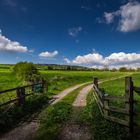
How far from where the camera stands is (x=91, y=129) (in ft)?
29.4

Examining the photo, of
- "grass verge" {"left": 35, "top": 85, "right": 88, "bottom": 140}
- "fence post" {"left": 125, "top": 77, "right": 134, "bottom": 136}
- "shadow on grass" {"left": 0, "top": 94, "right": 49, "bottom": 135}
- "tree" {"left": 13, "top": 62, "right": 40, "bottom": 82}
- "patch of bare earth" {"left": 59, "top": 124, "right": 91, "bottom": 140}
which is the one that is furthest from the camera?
"tree" {"left": 13, "top": 62, "right": 40, "bottom": 82}

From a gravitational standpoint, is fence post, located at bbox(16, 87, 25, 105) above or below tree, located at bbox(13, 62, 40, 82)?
below

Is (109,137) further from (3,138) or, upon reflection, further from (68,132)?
(3,138)

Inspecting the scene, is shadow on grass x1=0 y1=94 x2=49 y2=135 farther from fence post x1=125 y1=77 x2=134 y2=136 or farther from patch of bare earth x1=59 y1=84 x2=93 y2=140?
fence post x1=125 y1=77 x2=134 y2=136

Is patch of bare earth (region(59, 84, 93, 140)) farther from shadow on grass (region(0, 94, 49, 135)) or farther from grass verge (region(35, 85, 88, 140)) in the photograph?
shadow on grass (region(0, 94, 49, 135))

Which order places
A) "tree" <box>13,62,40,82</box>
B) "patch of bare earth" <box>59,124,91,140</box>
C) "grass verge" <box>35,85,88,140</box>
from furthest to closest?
"tree" <box>13,62,40,82</box> → "grass verge" <box>35,85,88,140</box> → "patch of bare earth" <box>59,124,91,140</box>

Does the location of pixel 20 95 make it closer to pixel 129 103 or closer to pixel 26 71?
pixel 129 103

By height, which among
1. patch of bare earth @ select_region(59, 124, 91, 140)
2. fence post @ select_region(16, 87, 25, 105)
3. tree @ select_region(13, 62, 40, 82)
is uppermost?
tree @ select_region(13, 62, 40, 82)

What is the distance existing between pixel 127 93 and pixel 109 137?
71.2 inches

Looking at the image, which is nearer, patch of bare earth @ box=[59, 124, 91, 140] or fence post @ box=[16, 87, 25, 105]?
patch of bare earth @ box=[59, 124, 91, 140]

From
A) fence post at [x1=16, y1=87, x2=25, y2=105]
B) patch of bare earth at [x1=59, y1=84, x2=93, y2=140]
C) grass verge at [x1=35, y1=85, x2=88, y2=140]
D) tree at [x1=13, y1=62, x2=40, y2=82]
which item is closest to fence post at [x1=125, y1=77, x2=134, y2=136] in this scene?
patch of bare earth at [x1=59, y1=84, x2=93, y2=140]

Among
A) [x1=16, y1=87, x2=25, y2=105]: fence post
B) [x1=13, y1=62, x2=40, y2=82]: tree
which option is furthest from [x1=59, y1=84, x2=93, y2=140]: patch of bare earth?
[x1=13, y1=62, x2=40, y2=82]: tree

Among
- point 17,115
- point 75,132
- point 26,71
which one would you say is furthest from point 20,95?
point 26,71

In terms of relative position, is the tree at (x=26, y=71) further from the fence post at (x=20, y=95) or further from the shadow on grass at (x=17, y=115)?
the shadow on grass at (x=17, y=115)
